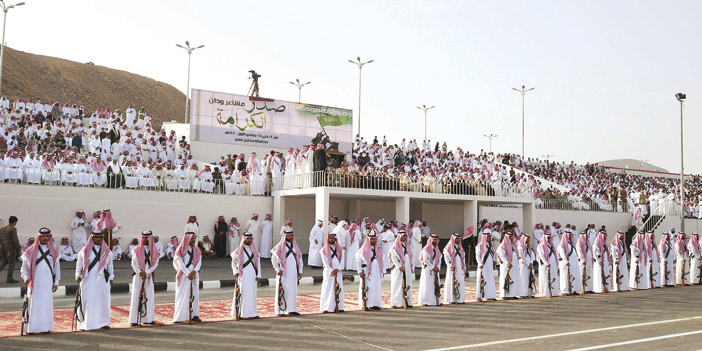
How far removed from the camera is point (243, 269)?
11242mm

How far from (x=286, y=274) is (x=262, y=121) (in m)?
18.0

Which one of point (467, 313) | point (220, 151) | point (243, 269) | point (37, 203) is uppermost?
point (220, 151)

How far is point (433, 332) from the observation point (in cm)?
970

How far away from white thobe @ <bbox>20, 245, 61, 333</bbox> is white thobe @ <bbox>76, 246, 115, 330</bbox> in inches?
15.7

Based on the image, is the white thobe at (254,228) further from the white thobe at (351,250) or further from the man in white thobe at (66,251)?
the man in white thobe at (66,251)

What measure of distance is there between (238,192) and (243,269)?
11.7m

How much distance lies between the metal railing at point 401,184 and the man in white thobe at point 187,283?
391 inches

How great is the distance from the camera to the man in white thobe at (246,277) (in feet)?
36.0

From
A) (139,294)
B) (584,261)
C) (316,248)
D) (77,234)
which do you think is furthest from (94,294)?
(584,261)

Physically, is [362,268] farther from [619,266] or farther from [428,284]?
[619,266]

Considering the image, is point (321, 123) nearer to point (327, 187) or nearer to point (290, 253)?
point (327, 187)

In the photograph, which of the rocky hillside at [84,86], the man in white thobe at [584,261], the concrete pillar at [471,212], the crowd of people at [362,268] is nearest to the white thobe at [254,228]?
the crowd of people at [362,268]

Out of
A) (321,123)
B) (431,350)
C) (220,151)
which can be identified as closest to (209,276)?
(431,350)

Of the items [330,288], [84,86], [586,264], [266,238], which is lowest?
[330,288]
